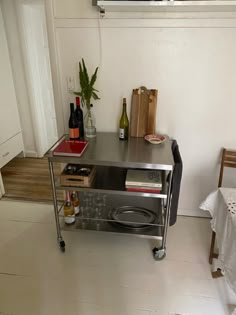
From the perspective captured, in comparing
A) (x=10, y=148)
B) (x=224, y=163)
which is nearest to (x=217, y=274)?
(x=224, y=163)

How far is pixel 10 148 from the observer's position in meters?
2.91

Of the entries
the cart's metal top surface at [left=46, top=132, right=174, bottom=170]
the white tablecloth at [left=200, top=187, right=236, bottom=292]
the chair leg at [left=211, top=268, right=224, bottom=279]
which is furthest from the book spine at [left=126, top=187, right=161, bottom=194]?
the chair leg at [left=211, top=268, right=224, bottom=279]

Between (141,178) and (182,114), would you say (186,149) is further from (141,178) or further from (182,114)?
(141,178)

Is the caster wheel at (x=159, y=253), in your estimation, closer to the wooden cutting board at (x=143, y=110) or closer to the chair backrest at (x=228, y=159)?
the chair backrest at (x=228, y=159)

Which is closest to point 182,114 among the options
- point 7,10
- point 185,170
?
point 185,170

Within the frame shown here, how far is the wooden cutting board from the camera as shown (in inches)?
68.7

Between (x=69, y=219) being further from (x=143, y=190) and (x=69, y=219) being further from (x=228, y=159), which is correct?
(x=228, y=159)

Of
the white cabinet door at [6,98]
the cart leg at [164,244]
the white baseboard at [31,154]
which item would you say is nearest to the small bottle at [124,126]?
the cart leg at [164,244]

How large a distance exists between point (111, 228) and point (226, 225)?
0.83 m

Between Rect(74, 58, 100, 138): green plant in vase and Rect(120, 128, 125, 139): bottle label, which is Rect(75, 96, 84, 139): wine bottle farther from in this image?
Rect(120, 128, 125, 139): bottle label

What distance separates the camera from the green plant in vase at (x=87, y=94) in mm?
1705

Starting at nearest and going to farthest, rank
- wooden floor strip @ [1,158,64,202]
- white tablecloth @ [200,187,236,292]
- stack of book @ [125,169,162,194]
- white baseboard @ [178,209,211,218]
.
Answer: white tablecloth @ [200,187,236,292], stack of book @ [125,169,162,194], white baseboard @ [178,209,211,218], wooden floor strip @ [1,158,64,202]

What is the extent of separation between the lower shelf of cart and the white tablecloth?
17.6 inches

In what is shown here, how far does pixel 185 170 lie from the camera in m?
2.03
